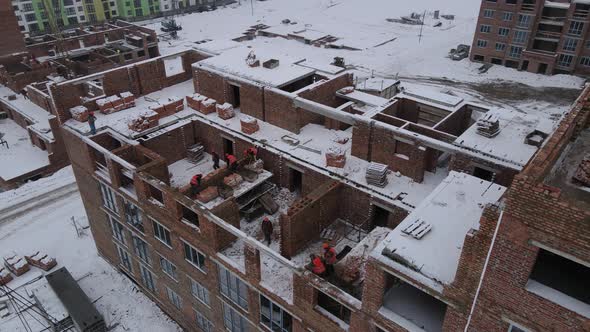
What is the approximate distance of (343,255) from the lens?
62.2ft

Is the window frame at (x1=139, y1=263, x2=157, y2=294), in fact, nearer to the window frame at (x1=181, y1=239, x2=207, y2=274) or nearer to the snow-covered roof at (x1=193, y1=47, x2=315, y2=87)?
the window frame at (x1=181, y1=239, x2=207, y2=274)

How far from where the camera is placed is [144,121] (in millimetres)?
25406

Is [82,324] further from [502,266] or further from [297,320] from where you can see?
[502,266]

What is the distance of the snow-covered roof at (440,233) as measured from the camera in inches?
505

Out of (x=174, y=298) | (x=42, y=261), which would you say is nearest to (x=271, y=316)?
(x=174, y=298)

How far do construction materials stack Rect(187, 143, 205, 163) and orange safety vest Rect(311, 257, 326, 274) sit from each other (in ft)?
42.9

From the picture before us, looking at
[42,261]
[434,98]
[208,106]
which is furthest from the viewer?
[42,261]

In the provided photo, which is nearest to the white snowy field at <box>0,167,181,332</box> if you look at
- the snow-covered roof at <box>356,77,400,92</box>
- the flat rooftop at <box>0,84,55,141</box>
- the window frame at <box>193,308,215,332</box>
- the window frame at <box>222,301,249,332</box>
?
the window frame at <box>193,308,215,332</box>

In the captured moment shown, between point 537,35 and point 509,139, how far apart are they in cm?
5989

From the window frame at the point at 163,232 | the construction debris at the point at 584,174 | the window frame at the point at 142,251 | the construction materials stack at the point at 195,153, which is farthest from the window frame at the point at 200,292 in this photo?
the construction debris at the point at 584,174

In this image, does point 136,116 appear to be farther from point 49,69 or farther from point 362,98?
point 49,69

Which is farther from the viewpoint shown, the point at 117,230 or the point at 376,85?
the point at 376,85

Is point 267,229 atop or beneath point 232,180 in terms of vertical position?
beneath

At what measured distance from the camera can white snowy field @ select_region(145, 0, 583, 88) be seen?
70.1 m
